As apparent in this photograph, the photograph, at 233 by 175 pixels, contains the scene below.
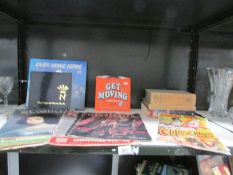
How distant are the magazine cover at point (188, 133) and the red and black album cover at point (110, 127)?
0.24 ft

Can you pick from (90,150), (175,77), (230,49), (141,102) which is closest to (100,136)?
(90,150)

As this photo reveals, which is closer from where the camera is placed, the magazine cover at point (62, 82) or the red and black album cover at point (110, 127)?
the red and black album cover at point (110, 127)

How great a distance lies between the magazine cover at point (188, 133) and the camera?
62 centimetres

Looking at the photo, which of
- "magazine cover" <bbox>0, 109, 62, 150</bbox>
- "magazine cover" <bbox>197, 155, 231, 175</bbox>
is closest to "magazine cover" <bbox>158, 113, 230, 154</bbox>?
"magazine cover" <bbox>197, 155, 231, 175</bbox>

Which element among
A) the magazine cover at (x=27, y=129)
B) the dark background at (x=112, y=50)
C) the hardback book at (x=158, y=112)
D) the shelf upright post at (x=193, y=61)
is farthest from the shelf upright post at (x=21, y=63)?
the shelf upright post at (x=193, y=61)

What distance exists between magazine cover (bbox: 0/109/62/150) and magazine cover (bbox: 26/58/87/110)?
11 cm

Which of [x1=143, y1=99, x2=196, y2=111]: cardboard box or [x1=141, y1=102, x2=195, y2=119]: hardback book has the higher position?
[x1=143, y1=99, x2=196, y2=111]: cardboard box

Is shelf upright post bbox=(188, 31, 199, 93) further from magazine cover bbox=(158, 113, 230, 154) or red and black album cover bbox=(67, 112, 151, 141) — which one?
red and black album cover bbox=(67, 112, 151, 141)

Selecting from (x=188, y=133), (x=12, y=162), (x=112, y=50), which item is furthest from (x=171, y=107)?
(x=12, y=162)

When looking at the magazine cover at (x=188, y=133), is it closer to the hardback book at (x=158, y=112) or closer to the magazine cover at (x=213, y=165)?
the hardback book at (x=158, y=112)

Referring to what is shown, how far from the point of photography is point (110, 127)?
72cm

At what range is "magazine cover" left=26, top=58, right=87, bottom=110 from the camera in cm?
95

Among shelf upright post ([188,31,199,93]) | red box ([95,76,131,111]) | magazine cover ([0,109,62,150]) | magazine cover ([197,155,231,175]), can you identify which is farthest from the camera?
shelf upright post ([188,31,199,93])

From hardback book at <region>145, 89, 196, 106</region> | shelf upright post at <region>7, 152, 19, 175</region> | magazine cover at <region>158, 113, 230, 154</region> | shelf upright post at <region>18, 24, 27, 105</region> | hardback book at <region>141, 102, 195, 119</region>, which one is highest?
shelf upright post at <region>18, 24, 27, 105</region>
